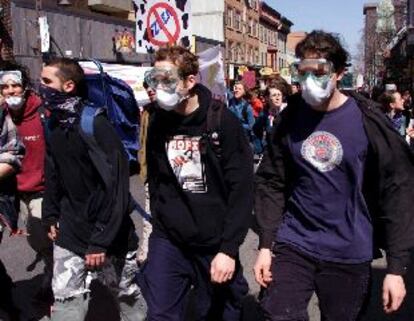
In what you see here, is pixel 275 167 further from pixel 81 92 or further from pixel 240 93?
pixel 240 93

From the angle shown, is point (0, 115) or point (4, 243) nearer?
point (0, 115)

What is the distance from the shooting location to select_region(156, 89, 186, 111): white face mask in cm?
338

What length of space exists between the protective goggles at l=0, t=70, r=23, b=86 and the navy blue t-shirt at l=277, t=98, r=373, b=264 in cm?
273

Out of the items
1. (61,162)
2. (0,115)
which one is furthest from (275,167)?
(0,115)

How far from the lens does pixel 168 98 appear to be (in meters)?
3.39

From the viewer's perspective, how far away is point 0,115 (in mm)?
4555

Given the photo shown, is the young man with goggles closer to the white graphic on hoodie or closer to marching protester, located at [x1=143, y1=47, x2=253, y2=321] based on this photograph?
marching protester, located at [x1=143, y1=47, x2=253, y2=321]

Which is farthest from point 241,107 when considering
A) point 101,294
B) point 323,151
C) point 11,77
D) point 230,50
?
point 230,50

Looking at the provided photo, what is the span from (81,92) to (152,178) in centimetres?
69

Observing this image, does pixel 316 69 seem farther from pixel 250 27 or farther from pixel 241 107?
pixel 250 27

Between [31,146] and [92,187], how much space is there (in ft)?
5.70

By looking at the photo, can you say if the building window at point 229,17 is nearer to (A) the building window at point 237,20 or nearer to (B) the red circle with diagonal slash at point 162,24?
(A) the building window at point 237,20

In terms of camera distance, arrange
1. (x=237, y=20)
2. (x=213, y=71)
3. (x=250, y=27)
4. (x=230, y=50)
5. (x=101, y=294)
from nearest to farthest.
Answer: (x=101, y=294), (x=213, y=71), (x=230, y=50), (x=237, y=20), (x=250, y=27)

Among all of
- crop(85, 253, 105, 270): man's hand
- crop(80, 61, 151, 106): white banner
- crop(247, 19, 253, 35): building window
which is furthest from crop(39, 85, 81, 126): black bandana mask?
crop(247, 19, 253, 35): building window
